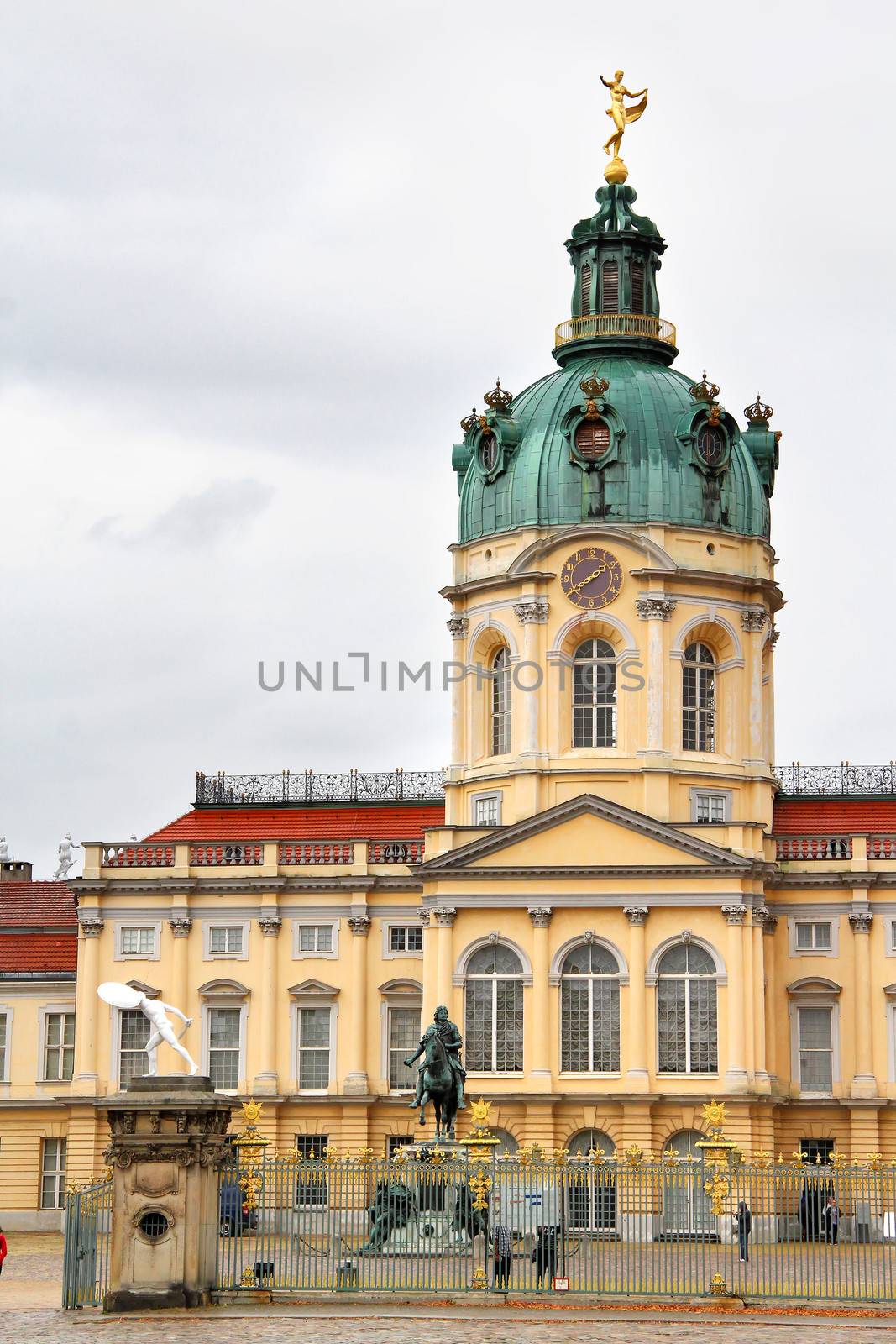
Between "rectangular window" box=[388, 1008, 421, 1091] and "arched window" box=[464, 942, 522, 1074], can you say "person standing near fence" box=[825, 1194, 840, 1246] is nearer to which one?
"arched window" box=[464, 942, 522, 1074]

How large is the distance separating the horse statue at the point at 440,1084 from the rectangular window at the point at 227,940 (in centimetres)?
2408

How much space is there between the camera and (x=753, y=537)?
257ft

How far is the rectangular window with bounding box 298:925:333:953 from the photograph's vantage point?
78750mm

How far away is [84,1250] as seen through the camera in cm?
4481

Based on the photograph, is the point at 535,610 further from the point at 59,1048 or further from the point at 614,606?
the point at 59,1048

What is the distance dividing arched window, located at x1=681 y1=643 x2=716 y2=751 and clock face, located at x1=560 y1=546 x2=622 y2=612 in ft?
11.1

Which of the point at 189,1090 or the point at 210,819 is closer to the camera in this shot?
the point at 189,1090

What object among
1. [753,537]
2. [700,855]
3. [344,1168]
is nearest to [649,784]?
[700,855]

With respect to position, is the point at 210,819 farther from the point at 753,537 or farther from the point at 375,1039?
the point at 753,537

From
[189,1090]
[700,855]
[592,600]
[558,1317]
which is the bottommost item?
[558,1317]

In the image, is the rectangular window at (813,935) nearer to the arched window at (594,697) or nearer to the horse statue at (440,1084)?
the arched window at (594,697)

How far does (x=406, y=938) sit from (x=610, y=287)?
22.9 meters

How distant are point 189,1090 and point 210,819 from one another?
4139 cm

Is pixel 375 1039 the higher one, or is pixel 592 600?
pixel 592 600
